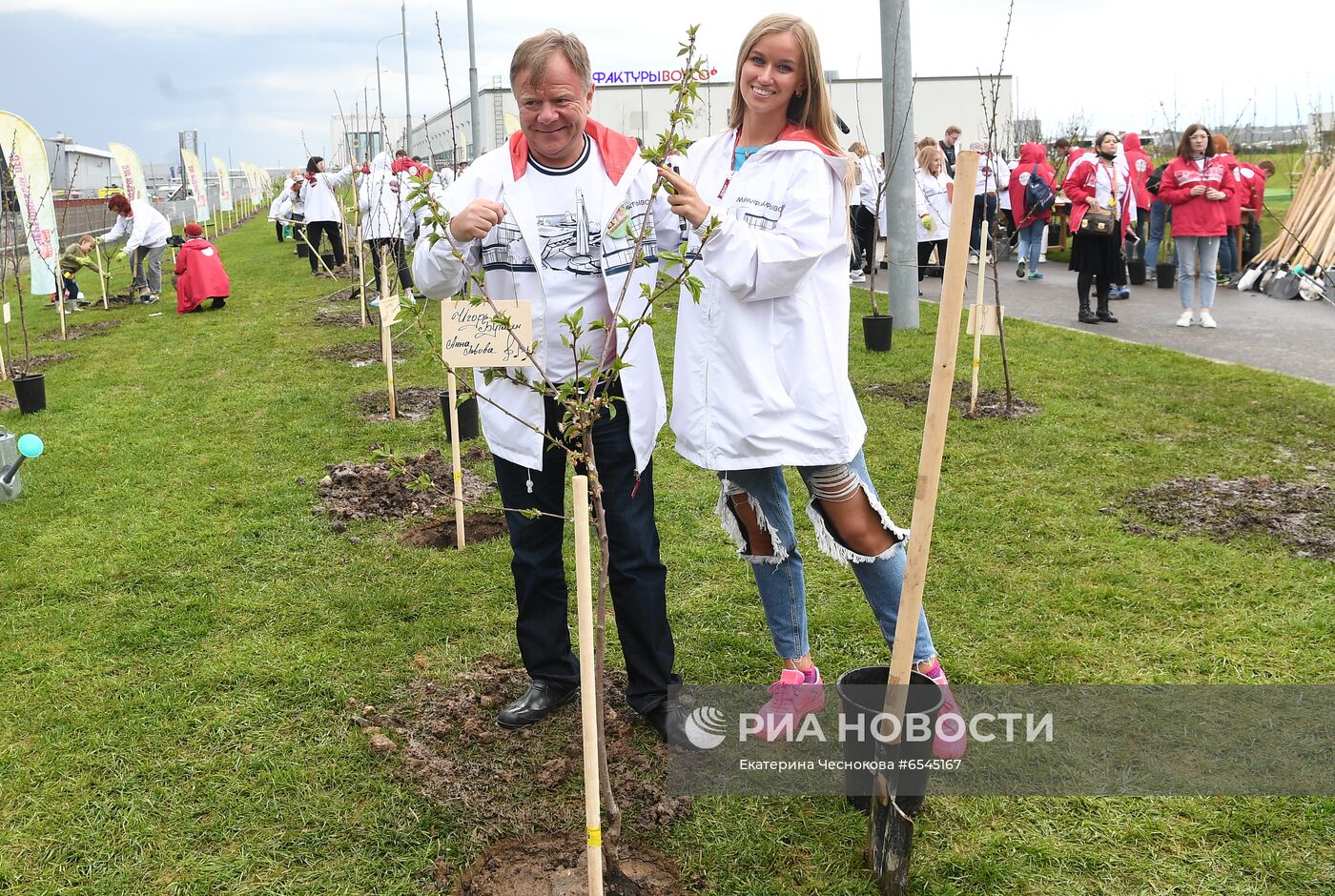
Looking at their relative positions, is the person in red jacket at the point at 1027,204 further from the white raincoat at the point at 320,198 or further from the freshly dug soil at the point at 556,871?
the freshly dug soil at the point at 556,871

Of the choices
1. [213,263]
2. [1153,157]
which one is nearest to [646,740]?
[213,263]

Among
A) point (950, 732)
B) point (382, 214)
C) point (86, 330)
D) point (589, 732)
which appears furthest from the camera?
point (86, 330)

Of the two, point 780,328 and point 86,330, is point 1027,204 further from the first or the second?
point 780,328

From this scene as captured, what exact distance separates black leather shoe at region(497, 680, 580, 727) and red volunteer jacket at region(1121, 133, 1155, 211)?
13.1 m

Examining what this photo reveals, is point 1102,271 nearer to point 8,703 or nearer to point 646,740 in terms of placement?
point 646,740

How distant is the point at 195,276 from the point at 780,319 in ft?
46.3

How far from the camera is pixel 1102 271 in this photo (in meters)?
11.0

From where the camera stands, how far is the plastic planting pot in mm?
2570

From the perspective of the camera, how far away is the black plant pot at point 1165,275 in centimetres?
1417

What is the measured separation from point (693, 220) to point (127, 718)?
2687 millimetres

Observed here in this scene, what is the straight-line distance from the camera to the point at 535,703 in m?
3.43

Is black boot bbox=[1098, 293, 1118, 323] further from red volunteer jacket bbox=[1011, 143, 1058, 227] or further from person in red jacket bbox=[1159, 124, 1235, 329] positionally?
red volunteer jacket bbox=[1011, 143, 1058, 227]

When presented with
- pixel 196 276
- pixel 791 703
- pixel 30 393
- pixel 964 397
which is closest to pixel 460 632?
pixel 791 703

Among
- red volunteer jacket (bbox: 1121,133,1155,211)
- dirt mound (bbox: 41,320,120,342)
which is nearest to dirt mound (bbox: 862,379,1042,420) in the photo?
red volunteer jacket (bbox: 1121,133,1155,211)
